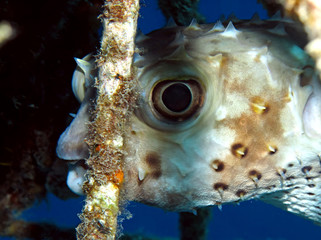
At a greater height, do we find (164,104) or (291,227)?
(291,227)

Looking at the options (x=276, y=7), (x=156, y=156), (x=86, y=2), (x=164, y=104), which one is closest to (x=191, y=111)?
(x=164, y=104)

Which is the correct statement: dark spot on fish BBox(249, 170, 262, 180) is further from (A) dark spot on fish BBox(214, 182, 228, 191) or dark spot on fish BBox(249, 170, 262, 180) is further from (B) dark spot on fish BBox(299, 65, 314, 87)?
(B) dark spot on fish BBox(299, 65, 314, 87)

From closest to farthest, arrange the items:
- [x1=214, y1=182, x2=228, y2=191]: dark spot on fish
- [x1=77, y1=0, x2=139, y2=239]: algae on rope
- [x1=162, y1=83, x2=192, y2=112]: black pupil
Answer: [x1=77, y1=0, x2=139, y2=239]: algae on rope
[x1=162, y1=83, x2=192, y2=112]: black pupil
[x1=214, y1=182, x2=228, y2=191]: dark spot on fish

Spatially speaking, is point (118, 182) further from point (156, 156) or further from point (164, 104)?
point (164, 104)

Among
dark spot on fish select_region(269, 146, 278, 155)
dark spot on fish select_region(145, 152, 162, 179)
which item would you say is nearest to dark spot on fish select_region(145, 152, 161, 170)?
dark spot on fish select_region(145, 152, 162, 179)

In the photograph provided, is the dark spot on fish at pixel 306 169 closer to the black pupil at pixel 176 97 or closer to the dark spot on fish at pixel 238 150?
the dark spot on fish at pixel 238 150

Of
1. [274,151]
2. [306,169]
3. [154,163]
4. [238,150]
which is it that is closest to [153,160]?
[154,163]

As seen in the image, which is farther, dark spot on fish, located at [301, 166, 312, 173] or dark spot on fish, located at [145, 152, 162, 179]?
dark spot on fish, located at [301, 166, 312, 173]
